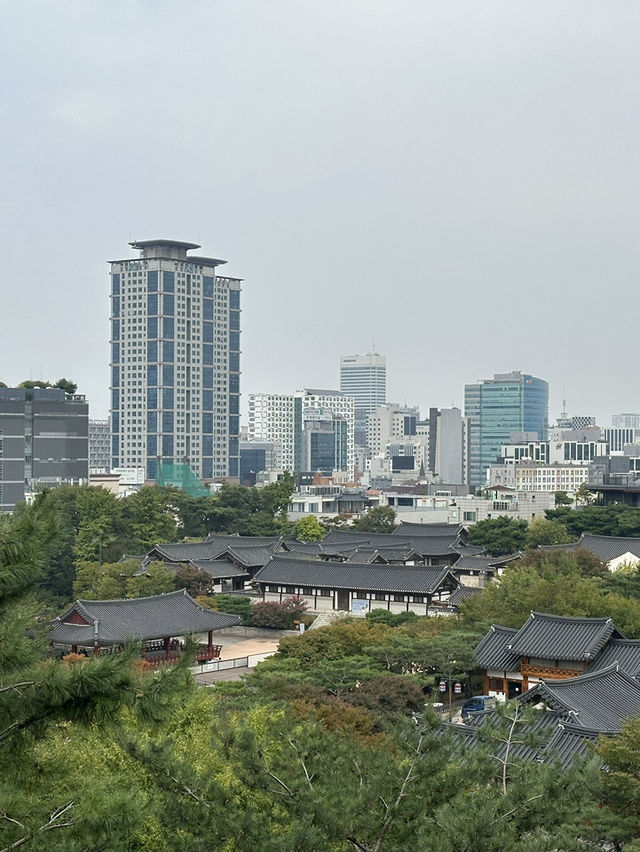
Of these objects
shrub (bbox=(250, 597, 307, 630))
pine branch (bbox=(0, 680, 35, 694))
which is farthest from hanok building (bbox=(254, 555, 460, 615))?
pine branch (bbox=(0, 680, 35, 694))

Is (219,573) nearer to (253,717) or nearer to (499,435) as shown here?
(253,717)

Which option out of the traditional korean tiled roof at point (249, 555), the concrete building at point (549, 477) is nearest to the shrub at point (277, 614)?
the traditional korean tiled roof at point (249, 555)

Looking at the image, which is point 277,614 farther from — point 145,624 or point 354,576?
point 145,624

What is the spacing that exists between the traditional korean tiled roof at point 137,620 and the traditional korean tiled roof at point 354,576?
7.75 metres

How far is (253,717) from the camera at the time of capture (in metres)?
17.7

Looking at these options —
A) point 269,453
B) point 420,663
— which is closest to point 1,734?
point 420,663

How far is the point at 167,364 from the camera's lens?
130625mm

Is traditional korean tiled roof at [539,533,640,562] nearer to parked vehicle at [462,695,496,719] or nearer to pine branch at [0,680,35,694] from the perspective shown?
parked vehicle at [462,695,496,719]

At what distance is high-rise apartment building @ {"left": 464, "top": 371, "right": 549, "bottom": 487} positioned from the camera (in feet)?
533

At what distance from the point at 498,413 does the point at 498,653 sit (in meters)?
143

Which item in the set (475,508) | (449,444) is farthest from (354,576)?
(449,444)

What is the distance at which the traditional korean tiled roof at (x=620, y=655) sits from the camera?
86.9 ft

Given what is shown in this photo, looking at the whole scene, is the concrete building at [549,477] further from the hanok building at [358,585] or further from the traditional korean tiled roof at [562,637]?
the traditional korean tiled roof at [562,637]

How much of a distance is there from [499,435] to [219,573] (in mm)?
120420
